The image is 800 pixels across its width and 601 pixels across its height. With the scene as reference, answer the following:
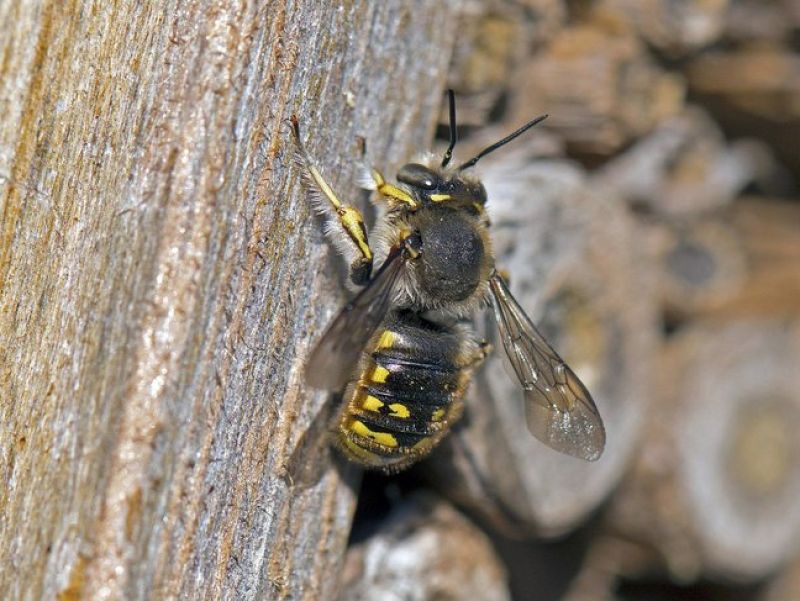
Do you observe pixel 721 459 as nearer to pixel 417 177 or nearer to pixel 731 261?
pixel 731 261

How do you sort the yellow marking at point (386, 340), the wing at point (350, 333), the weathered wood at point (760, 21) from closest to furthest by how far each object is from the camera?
the wing at point (350, 333) → the yellow marking at point (386, 340) → the weathered wood at point (760, 21)

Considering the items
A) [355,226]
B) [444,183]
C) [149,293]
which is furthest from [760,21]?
[149,293]

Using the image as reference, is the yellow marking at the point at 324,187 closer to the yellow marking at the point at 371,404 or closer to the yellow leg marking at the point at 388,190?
the yellow leg marking at the point at 388,190

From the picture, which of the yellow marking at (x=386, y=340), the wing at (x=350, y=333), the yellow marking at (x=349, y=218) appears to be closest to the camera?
the wing at (x=350, y=333)

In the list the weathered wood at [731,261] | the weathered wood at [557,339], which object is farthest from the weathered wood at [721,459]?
the weathered wood at [557,339]

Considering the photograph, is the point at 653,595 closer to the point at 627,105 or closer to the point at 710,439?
the point at 710,439

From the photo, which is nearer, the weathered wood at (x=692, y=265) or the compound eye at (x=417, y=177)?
the compound eye at (x=417, y=177)

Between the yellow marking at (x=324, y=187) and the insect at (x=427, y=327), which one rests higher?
the yellow marking at (x=324, y=187)
